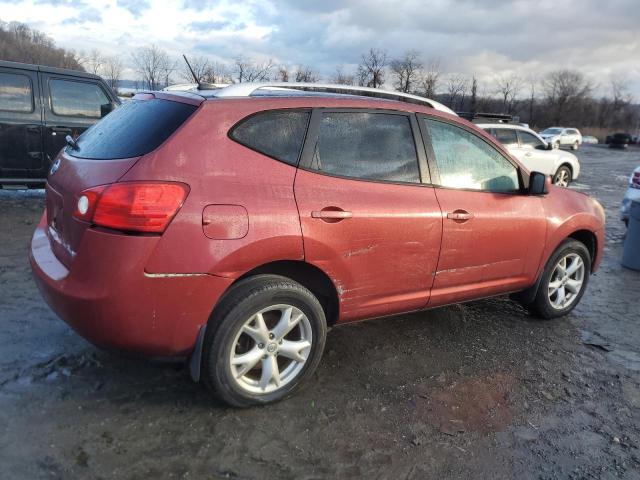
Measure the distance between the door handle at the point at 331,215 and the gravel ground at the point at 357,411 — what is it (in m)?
1.06

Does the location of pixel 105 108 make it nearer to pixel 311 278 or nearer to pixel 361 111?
Answer: pixel 361 111

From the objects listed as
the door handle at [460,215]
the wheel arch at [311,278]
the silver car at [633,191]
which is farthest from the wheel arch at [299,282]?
the silver car at [633,191]

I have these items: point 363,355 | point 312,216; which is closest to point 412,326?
point 363,355

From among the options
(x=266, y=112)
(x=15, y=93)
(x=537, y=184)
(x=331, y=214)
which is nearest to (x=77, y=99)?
(x=15, y=93)

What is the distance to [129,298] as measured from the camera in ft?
8.11

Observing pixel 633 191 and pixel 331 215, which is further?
pixel 633 191

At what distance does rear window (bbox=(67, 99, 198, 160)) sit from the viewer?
2688mm

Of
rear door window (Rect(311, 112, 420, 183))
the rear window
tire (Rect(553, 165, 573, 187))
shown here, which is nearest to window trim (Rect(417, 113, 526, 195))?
rear door window (Rect(311, 112, 420, 183))

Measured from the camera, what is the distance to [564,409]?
3158mm

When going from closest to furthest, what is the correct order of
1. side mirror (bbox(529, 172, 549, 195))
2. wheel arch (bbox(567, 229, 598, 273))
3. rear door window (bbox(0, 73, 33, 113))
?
side mirror (bbox(529, 172, 549, 195)), wheel arch (bbox(567, 229, 598, 273)), rear door window (bbox(0, 73, 33, 113))

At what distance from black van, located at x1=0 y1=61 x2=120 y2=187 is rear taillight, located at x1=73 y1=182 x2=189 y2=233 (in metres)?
6.00

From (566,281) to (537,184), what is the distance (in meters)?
1.09

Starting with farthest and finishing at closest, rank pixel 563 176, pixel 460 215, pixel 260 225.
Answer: pixel 563 176, pixel 460 215, pixel 260 225

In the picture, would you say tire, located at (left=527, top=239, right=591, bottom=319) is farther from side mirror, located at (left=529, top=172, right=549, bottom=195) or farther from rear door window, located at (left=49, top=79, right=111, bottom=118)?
rear door window, located at (left=49, top=79, right=111, bottom=118)
